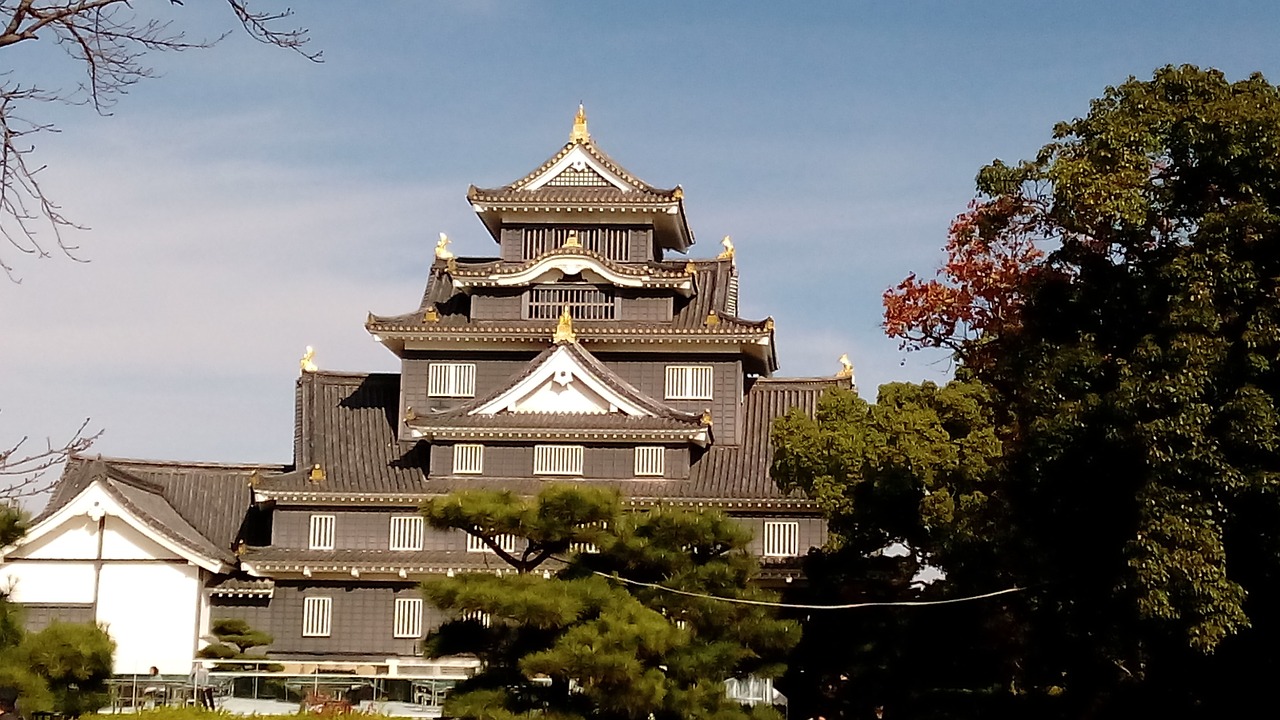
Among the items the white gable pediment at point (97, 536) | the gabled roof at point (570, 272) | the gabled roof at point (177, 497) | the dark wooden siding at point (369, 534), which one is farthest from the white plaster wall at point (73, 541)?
the gabled roof at point (570, 272)

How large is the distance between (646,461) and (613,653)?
14.2 metres

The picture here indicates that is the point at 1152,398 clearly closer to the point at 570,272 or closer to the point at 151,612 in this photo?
the point at 570,272

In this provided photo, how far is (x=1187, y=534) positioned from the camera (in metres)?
15.9

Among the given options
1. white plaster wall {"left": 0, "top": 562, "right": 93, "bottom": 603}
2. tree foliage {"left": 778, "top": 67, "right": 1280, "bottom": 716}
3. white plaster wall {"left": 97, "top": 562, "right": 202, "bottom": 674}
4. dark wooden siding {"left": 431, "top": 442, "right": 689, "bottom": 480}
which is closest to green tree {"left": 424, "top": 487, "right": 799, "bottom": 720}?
tree foliage {"left": 778, "top": 67, "right": 1280, "bottom": 716}

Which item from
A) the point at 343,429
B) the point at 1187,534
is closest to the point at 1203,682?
the point at 1187,534

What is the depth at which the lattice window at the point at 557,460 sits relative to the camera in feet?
114

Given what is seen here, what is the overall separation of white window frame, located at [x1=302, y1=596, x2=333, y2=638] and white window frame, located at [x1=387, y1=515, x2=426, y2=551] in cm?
182

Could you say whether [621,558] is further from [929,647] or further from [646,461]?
[646,461]

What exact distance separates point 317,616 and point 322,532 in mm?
1805

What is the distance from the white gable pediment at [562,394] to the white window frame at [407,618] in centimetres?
429

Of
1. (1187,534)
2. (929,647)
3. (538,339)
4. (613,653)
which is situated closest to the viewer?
(1187,534)

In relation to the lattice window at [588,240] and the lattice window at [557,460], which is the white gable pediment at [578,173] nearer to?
the lattice window at [588,240]

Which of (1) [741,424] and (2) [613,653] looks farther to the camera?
(1) [741,424]

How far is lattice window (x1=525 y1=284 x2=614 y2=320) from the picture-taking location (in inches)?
1459
